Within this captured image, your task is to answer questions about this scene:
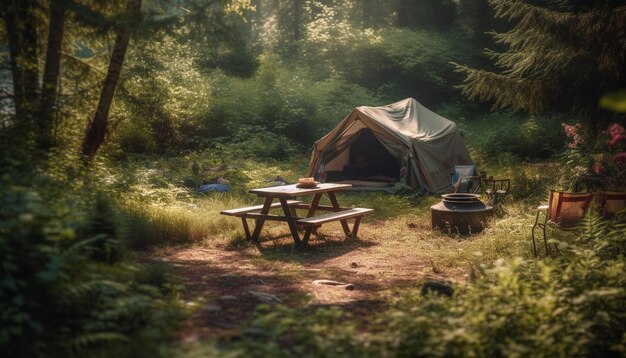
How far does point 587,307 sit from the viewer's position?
4.22 metres

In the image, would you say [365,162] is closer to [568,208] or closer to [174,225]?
[174,225]

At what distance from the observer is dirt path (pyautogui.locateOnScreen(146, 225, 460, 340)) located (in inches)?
185

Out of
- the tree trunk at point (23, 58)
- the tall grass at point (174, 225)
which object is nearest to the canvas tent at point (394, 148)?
the tall grass at point (174, 225)

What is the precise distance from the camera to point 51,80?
23.2ft

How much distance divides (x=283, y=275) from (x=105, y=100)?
356 cm

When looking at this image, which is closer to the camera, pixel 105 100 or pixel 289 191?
pixel 105 100

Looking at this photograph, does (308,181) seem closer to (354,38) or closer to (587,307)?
(587,307)

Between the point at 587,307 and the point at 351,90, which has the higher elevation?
the point at 351,90

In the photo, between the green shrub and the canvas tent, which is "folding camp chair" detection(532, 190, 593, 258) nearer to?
the green shrub

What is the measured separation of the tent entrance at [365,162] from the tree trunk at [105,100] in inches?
283

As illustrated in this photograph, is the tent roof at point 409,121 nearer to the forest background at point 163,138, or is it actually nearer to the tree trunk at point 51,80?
the forest background at point 163,138

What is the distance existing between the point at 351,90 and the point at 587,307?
1854cm

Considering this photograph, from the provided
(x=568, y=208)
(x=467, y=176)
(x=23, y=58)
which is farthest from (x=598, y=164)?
(x=23, y=58)

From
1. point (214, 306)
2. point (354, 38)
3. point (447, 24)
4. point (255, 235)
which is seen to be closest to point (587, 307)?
point (214, 306)
